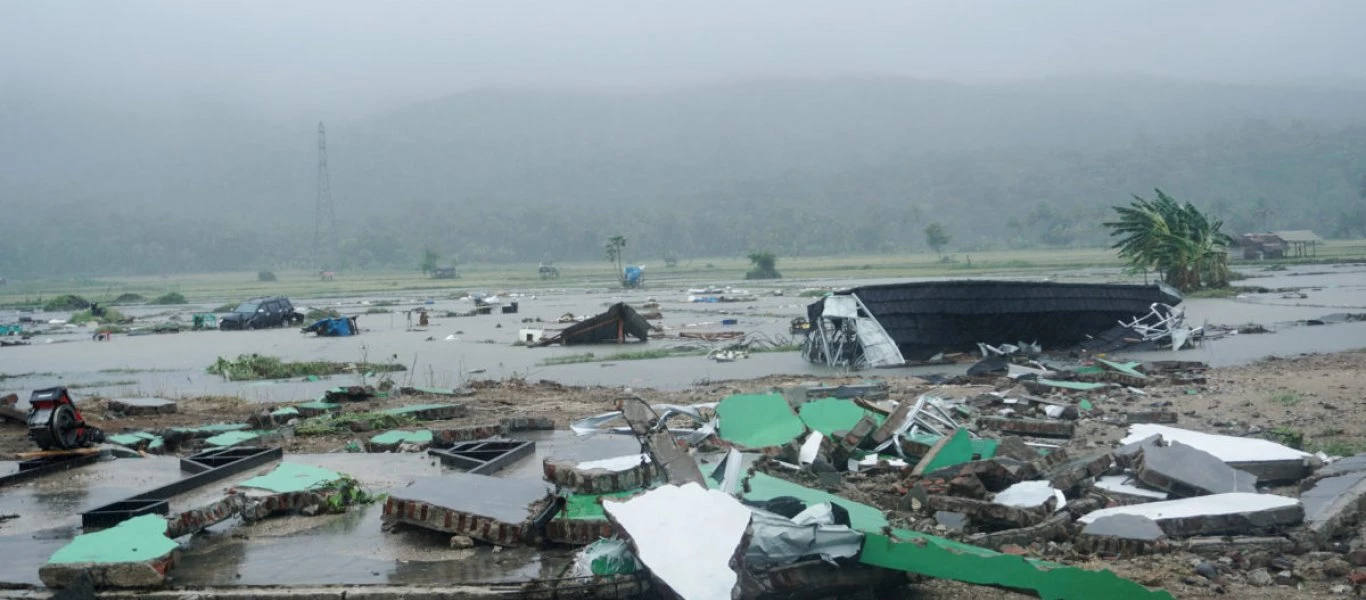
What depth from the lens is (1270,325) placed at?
24.8 m

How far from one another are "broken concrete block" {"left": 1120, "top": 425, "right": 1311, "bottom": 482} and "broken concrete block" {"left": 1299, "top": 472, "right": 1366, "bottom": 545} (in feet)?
1.72

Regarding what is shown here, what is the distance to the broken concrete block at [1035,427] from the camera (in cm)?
1039

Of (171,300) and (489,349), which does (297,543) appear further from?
(171,300)

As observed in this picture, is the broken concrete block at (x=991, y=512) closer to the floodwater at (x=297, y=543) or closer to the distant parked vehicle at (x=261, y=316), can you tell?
the floodwater at (x=297, y=543)

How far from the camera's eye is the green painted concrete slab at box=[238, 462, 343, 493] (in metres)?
7.95

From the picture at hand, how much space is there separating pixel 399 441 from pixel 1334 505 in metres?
7.93

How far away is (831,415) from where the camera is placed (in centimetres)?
1067

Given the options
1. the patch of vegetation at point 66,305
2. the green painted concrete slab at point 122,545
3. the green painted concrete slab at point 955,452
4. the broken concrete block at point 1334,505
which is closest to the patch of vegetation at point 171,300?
the patch of vegetation at point 66,305

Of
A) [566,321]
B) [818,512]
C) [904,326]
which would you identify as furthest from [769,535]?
[566,321]

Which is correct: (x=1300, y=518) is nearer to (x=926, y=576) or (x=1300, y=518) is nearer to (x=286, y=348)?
(x=926, y=576)

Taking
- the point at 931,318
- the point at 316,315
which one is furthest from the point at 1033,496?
the point at 316,315

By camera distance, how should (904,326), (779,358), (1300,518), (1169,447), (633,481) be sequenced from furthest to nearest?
(779,358)
(904,326)
(1169,447)
(633,481)
(1300,518)

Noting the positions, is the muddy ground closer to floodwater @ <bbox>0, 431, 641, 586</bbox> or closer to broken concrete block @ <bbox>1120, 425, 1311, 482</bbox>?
broken concrete block @ <bbox>1120, 425, 1311, 482</bbox>

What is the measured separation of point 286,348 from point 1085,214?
138528 millimetres
